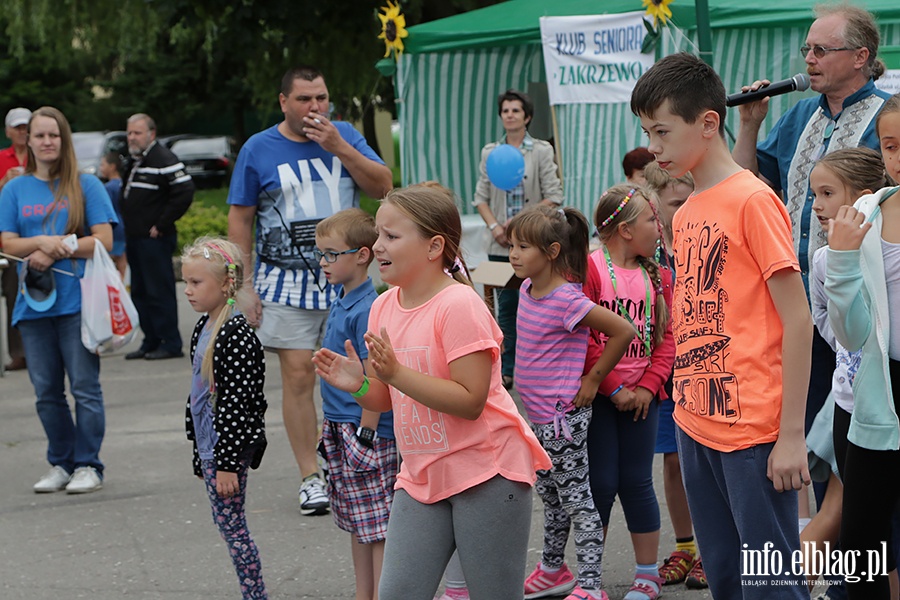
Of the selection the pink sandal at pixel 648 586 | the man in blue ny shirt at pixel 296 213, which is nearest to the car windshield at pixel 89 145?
the man in blue ny shirt at pixel 296 213

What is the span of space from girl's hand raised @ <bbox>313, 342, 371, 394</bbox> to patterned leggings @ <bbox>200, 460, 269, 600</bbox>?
4.03ft

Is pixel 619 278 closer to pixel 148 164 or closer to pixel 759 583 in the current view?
pixel 759 583

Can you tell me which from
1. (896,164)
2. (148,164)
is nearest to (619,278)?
(896,164)

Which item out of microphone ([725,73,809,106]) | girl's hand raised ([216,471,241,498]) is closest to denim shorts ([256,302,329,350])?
girl's hand raised ([216,471,241,498])

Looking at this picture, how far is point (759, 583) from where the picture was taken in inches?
119

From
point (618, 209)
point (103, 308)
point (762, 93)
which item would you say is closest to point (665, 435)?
point (618, 209)

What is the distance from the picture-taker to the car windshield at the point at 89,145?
92.1 ft

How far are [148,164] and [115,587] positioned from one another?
6.24 meters

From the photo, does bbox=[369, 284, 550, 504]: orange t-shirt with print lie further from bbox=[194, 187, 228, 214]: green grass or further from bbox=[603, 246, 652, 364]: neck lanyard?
bbox=[194, 187, 228, 214]: green grass

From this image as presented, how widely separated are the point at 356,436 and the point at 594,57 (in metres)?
5.14

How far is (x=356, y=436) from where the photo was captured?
4180 mm

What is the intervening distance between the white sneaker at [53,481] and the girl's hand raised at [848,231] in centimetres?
470

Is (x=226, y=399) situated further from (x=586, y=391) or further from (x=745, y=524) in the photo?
(x=745, y=524)

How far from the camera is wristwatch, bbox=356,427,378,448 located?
4.10 meters
